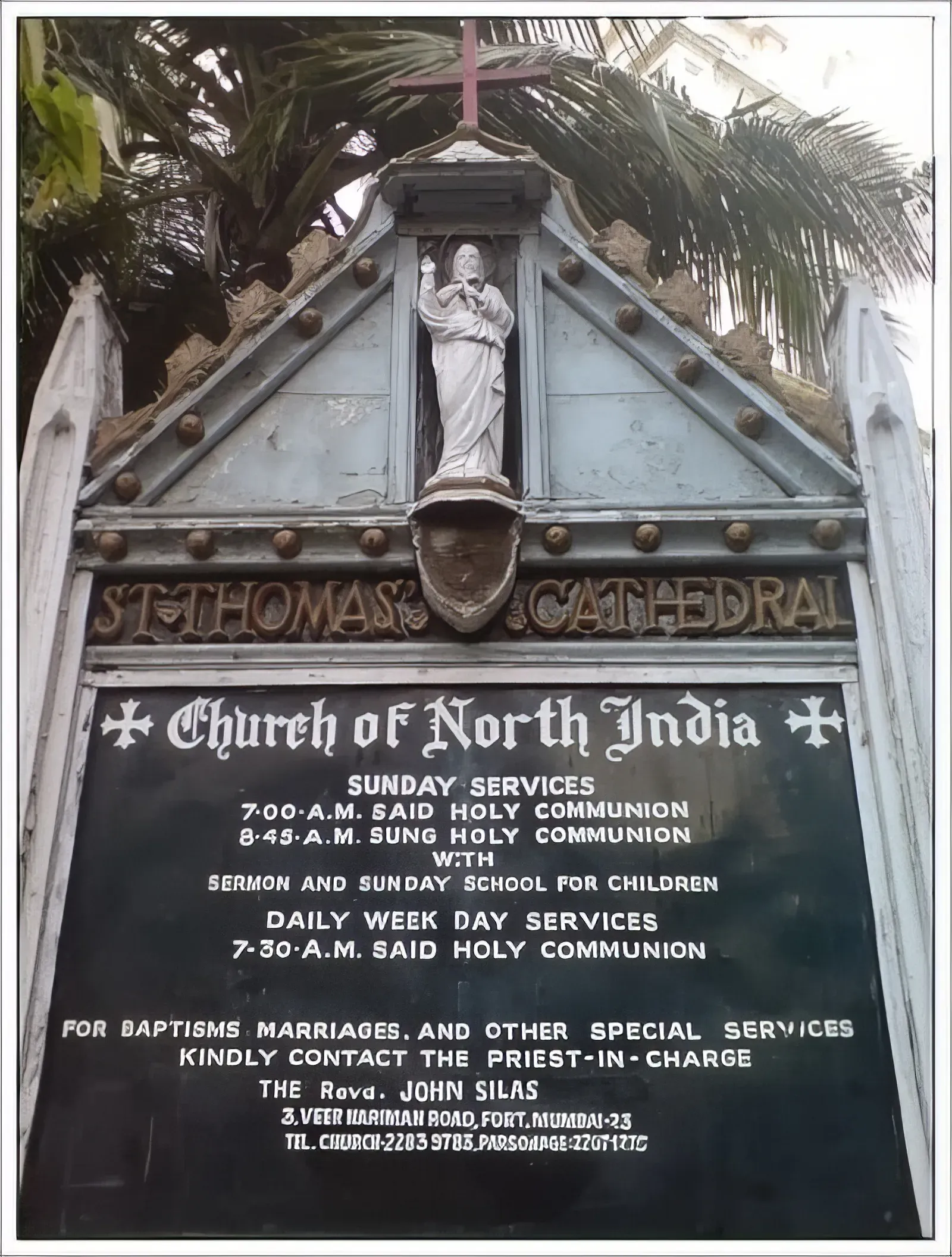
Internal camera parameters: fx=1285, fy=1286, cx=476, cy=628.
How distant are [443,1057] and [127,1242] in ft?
3.99

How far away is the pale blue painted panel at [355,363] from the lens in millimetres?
5805

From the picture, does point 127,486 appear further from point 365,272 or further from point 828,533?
point 828,533

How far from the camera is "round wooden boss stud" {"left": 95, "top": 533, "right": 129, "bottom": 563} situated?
5.42 metres

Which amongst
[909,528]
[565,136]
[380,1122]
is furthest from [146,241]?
[380,1122]

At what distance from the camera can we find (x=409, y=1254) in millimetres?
4254

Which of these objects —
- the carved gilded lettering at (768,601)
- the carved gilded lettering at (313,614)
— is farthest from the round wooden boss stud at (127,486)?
the carved gilded lettering at (768,601)

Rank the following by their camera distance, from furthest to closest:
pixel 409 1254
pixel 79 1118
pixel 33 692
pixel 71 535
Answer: pixel 71 535 → pixel 33 692 → pixel 79 1118 → pixel 409 1254

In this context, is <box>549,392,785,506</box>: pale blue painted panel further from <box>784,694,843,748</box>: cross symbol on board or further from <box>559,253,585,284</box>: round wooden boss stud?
<box>784,694,843,748</box>: cross symbol on board

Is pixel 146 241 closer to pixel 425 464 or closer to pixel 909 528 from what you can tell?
pixel 425 464

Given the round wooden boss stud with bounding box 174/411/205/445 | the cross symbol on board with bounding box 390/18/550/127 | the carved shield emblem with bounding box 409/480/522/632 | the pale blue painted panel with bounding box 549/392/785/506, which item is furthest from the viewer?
the cross symbol on board with bounding box 390/18/550/127

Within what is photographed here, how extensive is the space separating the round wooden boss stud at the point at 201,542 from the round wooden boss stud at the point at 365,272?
56.2 inches

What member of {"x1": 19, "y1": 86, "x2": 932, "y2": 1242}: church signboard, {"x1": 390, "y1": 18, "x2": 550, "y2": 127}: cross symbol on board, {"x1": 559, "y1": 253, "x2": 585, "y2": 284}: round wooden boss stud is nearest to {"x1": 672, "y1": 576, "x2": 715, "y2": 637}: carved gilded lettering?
{"x1": 19, "y1": 86, "x2": 932, "y2": 1242}: church signboard

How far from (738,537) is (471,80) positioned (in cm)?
263

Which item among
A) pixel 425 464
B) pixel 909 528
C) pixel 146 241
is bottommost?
pixel 909 528
